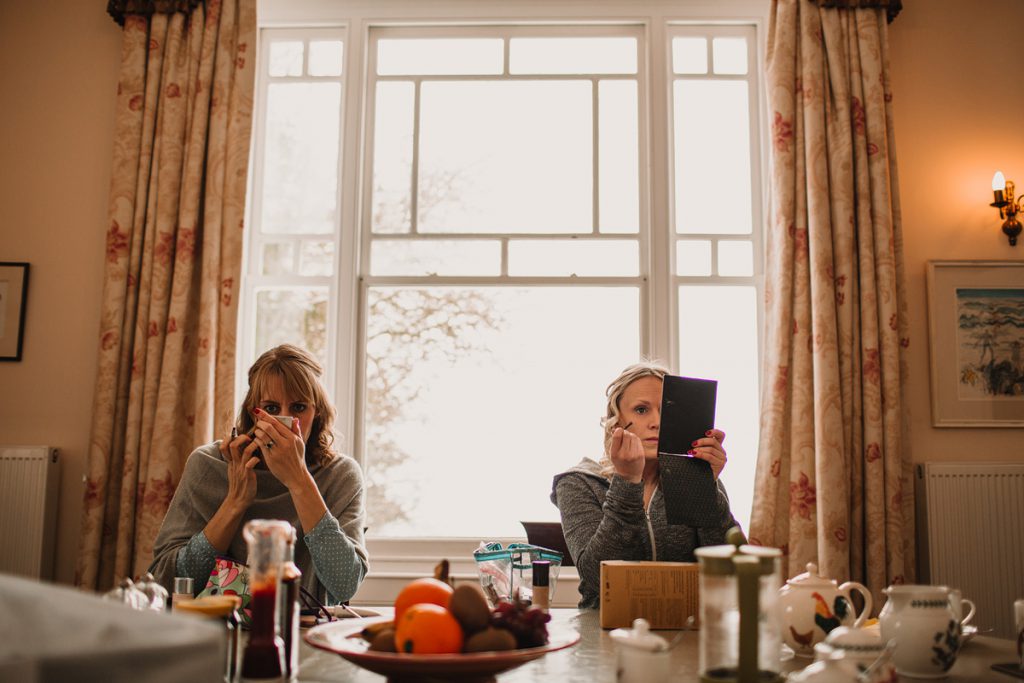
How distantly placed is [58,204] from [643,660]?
3.02 m

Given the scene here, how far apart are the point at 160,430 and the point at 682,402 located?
1.83m

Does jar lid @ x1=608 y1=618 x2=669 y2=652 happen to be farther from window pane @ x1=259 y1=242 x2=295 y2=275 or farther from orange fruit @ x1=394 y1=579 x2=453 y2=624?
window pane @ x1=259 y1=242 x2=295 y2=275

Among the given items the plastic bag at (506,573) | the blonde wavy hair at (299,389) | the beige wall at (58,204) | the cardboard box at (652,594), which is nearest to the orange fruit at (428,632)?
the cardboard box at (652,594)

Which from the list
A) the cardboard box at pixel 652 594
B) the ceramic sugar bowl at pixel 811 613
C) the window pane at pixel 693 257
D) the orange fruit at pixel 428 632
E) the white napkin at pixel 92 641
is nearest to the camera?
the white napkin at pixel 92 641

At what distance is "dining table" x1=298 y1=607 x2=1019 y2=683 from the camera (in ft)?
3.85

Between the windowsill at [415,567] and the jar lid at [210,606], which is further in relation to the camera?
the windowsill at [415,567]

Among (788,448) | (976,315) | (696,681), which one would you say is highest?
(976,315)

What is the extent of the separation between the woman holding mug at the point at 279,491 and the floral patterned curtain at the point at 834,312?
4.96 ft

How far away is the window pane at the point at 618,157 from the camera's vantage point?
3.32 m

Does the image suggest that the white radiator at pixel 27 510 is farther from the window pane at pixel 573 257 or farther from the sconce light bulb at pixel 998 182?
the sconce light bulb at pixel 998 182

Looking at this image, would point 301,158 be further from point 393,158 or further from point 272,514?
point 272,514

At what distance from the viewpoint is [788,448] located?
3.00 metres

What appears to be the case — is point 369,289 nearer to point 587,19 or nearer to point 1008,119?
point 587,19

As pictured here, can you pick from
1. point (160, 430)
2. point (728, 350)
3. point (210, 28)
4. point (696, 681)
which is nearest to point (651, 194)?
point (728, 350)
